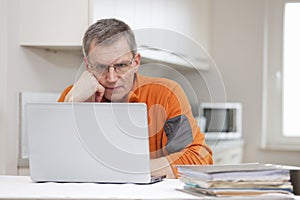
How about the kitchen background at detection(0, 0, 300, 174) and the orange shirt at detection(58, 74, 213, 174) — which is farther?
the kitchen background at detection(0, 0, 300, 174)

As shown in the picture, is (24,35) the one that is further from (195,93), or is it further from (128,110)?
(128,110)

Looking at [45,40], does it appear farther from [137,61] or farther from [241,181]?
[241,181]

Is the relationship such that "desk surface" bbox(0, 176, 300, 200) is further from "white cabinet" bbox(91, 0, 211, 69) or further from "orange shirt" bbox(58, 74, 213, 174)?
"white cabinet" bbox(91, 0, 211, 69)

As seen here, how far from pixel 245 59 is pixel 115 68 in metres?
2.98

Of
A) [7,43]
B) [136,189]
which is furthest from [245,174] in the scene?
[7,43]

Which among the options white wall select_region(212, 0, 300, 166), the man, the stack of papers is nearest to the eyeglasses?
the man

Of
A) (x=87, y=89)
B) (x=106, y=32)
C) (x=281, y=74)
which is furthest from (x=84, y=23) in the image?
(x=281, y=74)

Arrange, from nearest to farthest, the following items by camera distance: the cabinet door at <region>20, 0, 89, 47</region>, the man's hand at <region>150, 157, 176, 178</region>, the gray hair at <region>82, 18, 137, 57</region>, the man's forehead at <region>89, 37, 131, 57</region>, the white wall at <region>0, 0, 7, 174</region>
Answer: the man's hand at <region>150, 157, 176, 178</region>
the man's forehead at <region>89, 37, 131, 57</region>
the gray hair at <region>82, 18, 137, 57</region>
the white wall at <region>0, 0, 7, 174</region>
the cabinet door at <region>20, 0, 89, 47</region>

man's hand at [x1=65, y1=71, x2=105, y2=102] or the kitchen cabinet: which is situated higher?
the kitchen cabinet

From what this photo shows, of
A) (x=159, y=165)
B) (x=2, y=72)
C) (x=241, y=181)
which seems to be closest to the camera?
(x=241, y=181)

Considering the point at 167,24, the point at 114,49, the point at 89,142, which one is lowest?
the point at 89,142

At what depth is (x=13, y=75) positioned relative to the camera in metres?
2.60

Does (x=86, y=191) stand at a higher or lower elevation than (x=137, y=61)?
lower

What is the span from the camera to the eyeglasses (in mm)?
1773
